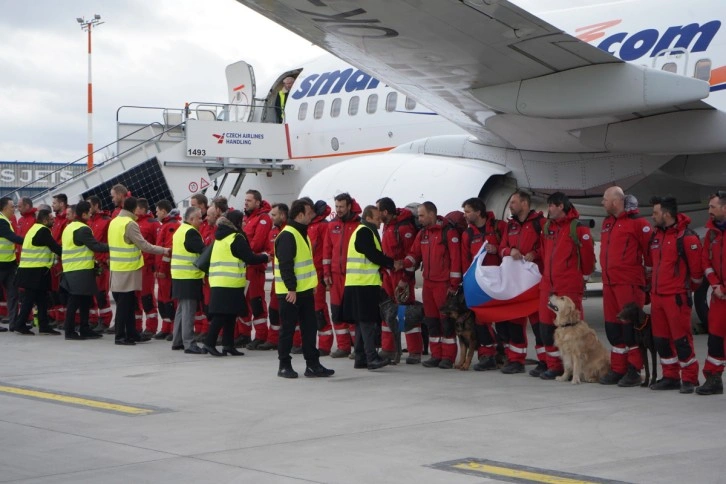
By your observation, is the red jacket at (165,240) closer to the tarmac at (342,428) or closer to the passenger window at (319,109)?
the tarmac at (342,428)

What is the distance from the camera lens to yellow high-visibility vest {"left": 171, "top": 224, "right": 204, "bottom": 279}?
12.0 meters

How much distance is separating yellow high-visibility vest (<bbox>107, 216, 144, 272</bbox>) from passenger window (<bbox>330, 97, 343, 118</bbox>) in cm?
552

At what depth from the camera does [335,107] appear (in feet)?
57.5

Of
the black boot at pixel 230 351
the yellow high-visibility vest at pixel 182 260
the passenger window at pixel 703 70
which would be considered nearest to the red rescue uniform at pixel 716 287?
the passenger window at pixel 703 70

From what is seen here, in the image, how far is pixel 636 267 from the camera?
9.25 meters

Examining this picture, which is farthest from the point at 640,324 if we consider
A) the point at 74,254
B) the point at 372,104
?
the point at 372,104

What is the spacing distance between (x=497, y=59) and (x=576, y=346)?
3.34m

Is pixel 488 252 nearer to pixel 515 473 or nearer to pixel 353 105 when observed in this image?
pixel 515 473

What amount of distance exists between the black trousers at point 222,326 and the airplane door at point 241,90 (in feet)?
30.6

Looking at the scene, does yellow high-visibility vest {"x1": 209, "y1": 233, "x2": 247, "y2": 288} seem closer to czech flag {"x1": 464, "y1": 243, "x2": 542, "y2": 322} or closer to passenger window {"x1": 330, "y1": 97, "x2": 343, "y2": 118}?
czech flag {"x1": 464, "y1": 243, "x2": 542, "y2": 322}

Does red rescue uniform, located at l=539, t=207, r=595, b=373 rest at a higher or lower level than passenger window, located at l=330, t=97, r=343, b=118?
lower

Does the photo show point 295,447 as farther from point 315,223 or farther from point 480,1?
point 315,223

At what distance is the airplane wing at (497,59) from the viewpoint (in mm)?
9961

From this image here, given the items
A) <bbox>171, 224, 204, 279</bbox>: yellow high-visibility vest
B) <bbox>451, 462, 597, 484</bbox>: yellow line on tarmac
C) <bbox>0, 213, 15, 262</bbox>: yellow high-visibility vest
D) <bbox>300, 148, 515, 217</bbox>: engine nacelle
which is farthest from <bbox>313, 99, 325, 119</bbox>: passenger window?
<bbox>451, 462, 597, 484</bbox>: yellow line on tarmac
